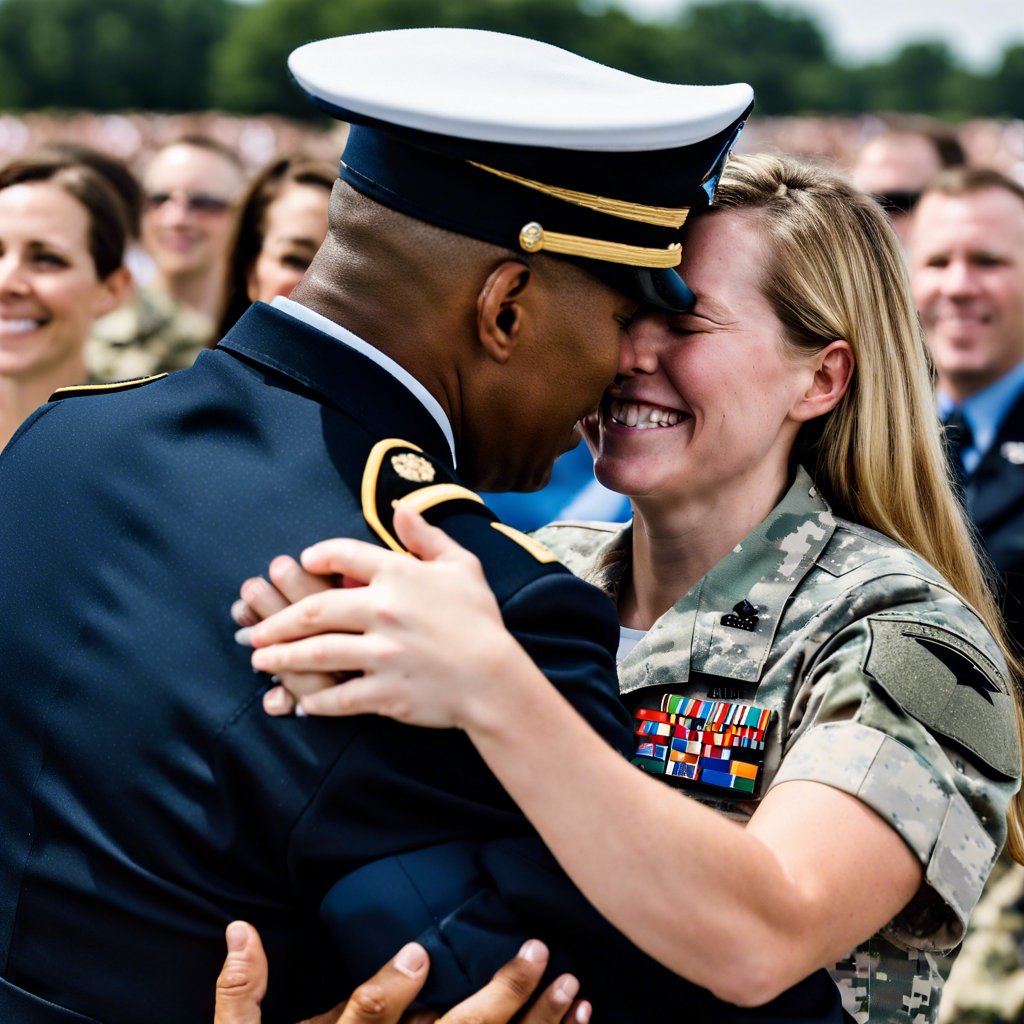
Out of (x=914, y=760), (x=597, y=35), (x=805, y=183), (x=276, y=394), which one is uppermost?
(x=805, y=183)

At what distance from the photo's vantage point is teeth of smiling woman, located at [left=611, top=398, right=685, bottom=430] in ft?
9.06

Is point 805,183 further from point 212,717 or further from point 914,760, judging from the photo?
point 212,717

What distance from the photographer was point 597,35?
97.0 m

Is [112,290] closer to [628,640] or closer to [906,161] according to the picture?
[628,640]

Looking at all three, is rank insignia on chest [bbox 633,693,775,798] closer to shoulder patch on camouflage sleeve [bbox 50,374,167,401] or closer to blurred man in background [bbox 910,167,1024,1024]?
shoulder patch on camouflage sleeve [bbox 50,374,167,401]

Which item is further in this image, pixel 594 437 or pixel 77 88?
pixel 77 88

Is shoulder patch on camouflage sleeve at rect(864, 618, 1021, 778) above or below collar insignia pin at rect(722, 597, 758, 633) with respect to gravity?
above

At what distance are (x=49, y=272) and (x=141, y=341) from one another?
1518 millimetres

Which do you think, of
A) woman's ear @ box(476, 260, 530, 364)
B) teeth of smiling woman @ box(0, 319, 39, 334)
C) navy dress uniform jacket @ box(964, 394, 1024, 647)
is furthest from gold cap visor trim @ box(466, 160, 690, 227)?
teeth of smiling woman @ box(0, 319, 39, 334)

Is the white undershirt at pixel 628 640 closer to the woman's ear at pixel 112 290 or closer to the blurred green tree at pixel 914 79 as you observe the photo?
the woman's ear at pixel 112 290

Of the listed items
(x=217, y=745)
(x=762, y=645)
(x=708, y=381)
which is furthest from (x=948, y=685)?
(x=217, y=745)

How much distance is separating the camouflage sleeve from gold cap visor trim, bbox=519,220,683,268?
65 centimetres

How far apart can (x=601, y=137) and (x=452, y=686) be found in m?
0.78

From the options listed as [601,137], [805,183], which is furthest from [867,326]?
[601,137]
